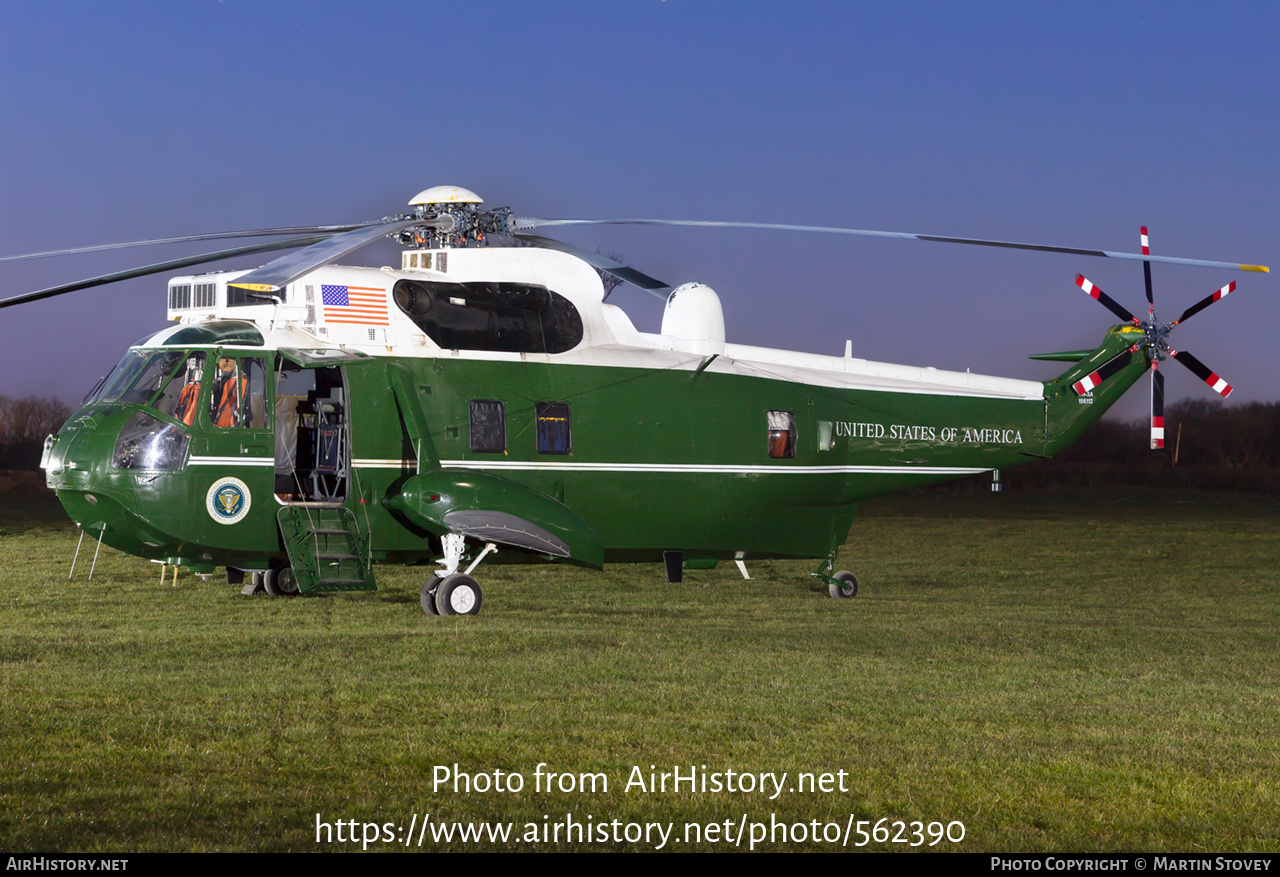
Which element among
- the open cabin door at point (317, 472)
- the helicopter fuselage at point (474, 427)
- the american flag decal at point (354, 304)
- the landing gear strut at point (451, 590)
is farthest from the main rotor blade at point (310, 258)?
A: the landing gear strut at point (451, 590)

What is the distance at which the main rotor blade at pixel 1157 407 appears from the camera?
22281mm

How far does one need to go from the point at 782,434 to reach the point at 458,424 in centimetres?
526

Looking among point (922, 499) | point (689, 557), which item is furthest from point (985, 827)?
point (922, 499)

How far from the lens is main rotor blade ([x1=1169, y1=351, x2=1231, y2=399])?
21.7 meters

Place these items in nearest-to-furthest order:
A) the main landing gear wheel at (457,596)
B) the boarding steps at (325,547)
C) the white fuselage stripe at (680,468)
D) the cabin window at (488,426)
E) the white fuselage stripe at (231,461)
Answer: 1. the white fuselage stripe at (231,461)
2. the boarding steps at (325,547)
3. the main landing gear wheel at (457,596)
4. the white fuselage stripe at (680,468)
5. the cabin window at (488,426)

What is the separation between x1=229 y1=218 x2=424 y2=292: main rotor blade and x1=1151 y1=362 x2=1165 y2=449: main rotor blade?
44.9ft

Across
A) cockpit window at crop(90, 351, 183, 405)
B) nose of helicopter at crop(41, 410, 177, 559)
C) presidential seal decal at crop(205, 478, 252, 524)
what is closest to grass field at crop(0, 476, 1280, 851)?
nose of helicopter at crop(41, 410, 177, 559)

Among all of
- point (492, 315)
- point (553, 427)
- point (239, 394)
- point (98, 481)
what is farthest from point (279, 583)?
point (492, 315)

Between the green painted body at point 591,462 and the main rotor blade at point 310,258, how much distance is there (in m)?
1.73

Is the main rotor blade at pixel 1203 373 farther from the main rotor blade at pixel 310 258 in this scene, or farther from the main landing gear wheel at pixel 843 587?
the main rotor blade at pixel 310 258

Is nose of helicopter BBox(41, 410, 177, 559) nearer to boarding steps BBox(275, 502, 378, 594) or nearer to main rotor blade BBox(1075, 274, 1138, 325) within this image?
boarding steps BBox(275, 502, 378, 594)

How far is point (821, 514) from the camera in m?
20.2

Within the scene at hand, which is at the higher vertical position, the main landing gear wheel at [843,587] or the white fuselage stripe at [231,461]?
the white fuselage stripe at [231,461]

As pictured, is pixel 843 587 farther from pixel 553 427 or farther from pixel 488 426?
pixel 488 426
